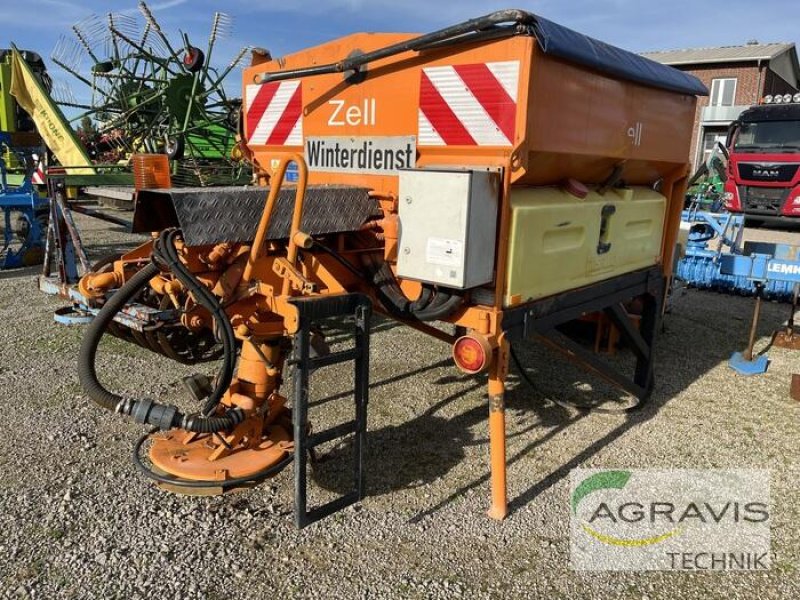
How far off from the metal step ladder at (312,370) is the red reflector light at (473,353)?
415 mm

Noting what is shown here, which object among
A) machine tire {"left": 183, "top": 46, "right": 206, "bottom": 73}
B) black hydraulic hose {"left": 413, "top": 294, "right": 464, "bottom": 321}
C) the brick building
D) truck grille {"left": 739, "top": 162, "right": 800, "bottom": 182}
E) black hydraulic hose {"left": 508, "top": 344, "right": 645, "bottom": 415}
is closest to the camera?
black hydraulic hose {"left": 413, "top": 294, "right": 464, "bottom": 321}

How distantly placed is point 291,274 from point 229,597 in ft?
4.11

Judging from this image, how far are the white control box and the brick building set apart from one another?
26.3m

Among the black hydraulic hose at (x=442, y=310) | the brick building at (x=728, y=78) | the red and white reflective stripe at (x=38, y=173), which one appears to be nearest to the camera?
the black hydraulic hose at (x=442, y=310)

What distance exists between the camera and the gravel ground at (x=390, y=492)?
2465 millimetres

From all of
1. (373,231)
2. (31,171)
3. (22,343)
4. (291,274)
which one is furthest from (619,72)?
(31,171)

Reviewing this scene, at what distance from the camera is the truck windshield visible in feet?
42.0

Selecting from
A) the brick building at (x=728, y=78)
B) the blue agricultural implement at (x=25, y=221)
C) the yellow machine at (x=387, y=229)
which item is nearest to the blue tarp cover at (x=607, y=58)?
the yellow machine at (x=387, y=229)

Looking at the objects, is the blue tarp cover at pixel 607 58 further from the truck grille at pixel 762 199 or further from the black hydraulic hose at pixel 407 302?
the truck grille at pixel 762 199

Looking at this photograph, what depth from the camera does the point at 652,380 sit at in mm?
4387

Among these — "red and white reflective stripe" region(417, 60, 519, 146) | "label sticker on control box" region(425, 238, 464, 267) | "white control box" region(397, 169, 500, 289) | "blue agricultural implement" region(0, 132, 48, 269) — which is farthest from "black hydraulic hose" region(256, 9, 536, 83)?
"blue agricultural implement" region(0, 132, 48, 269)

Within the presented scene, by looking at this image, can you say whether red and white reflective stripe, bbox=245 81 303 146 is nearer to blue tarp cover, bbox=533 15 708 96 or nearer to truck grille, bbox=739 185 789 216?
blue tarp cover, bbox=533 15 708 96

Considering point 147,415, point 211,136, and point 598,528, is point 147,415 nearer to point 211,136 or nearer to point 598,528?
point 598,528

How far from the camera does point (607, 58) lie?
2898 millimetres
